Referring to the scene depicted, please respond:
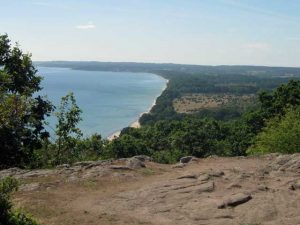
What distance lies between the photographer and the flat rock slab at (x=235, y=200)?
49.9 feet

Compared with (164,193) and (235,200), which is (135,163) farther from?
(235,200)

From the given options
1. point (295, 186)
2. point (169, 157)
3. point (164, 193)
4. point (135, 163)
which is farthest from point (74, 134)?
point (169, 157)

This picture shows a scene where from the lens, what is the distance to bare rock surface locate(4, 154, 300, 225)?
14.3 meters

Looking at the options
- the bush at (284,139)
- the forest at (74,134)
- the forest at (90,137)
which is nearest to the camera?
the forest at (74,134)

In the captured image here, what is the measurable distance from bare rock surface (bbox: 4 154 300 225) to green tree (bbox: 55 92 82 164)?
9.64 meters

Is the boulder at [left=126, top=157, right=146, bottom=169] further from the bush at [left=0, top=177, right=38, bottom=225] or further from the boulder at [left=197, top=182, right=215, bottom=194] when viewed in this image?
the bush at [left=0, top=177, right=38, bottom=225]

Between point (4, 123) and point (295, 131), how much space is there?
22082mm

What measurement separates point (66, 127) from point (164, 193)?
52.3ft

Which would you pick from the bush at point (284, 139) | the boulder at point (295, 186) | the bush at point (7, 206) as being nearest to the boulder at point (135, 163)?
the boulder at point (295, 186)

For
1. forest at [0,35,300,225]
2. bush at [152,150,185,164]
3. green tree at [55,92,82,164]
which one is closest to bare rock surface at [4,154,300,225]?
forest at [0,35,300,225]

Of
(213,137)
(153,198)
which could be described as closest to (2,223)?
(153,198)

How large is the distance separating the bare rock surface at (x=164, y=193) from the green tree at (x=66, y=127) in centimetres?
964

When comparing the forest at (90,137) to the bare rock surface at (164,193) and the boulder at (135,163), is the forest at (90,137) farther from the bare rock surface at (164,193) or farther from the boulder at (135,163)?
the boulder at (135,163)

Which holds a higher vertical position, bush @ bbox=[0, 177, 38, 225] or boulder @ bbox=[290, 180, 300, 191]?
bush @ bbox=[0, 177, 38, 225]
